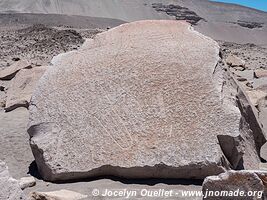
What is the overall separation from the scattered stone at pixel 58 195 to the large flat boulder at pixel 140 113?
43cm

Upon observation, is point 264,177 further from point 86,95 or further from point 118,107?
point 86,95

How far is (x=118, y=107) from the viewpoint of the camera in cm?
423

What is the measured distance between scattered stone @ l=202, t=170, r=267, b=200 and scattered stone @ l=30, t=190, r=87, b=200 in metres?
0.98

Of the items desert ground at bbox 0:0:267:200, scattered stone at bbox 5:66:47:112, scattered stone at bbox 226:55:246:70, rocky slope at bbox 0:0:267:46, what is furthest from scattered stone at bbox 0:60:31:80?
rocky slope at bbox 0:0:267:46

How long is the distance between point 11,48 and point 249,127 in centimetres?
1212

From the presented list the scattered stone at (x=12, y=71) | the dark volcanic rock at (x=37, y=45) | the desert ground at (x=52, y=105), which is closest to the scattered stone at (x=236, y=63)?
the desert ground at (x=52, y=105)

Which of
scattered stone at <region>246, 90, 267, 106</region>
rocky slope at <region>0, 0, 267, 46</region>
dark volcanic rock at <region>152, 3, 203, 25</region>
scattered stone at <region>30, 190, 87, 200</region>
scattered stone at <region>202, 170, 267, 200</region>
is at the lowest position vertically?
rocky slope at <region>0, 0, 267, 46</region>

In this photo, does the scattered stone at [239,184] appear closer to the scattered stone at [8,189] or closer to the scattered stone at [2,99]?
the scattered stone at [8,189]

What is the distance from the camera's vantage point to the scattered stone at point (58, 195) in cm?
328

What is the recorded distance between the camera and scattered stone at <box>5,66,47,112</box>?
6.83 metres

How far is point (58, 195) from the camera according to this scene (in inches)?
133

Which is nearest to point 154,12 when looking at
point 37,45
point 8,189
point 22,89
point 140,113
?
point 37,45

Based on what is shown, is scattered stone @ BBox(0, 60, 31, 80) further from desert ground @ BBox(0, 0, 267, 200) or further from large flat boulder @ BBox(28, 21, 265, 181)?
large flat boulder @ BBox(28, 21, 265, 181)

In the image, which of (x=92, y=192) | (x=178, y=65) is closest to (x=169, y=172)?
(x=92, y=192)
